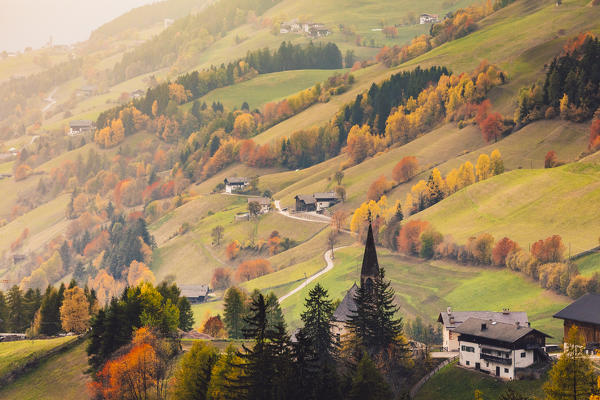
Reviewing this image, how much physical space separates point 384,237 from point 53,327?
84490 millimetres

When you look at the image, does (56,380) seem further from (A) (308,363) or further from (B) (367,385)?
(B) (367,385)

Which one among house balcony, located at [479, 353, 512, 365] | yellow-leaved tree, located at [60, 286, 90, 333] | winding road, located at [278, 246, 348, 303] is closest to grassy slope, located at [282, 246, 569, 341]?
winding road, located at [278, 246, 348, 303]

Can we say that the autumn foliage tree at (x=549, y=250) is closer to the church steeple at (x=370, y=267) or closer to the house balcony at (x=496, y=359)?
the church steeple at (x=370, y=267)

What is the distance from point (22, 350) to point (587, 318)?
77770 mm

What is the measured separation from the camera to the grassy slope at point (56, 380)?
339 ft

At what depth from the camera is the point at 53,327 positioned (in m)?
133

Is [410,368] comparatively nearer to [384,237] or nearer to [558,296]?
[558,296]

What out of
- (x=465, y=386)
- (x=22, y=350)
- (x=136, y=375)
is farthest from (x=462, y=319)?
(x=22, y=350)

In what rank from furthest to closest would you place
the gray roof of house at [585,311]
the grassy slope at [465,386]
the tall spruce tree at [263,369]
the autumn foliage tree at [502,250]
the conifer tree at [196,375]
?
1. the autumn foliage tree at [502,250]
2. the gray roof of house at [585,311]
3. the grassy slope at [465,386]
4. the conifer tree at [196,375]
5. the tall spruce tree at [263,369]

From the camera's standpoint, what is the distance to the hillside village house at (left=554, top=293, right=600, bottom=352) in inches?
3504

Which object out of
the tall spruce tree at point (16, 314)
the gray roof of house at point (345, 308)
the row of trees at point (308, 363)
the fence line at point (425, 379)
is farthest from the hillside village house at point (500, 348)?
the tall spruce tree at point (16, 314)

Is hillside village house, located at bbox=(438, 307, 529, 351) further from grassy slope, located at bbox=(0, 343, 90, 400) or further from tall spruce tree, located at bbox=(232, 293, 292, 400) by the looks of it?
grassy slope, located at bbox=(0, 343, 90, 400)

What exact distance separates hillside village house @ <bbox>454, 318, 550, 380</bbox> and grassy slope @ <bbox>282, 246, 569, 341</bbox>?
36.1 m

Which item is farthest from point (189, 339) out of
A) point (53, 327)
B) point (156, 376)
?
point (53, 327)
